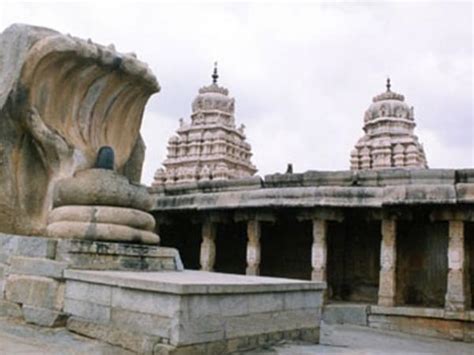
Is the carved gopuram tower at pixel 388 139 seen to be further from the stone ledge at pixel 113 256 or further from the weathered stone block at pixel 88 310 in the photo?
the weathered stone block at pixel 88 310

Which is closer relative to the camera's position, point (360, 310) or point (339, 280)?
point (360, 310)

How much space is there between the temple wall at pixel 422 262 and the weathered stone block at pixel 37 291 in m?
6.39

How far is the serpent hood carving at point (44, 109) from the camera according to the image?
6891mm

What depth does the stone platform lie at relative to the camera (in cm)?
478

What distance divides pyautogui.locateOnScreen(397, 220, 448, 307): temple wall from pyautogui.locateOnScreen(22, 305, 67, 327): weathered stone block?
641cm

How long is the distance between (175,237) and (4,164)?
22.9 feet

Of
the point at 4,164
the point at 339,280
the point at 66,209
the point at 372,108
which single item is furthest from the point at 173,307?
the point at 372,108

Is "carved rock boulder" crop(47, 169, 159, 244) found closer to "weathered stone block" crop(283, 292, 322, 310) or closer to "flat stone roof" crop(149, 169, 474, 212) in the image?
"weathered stone block" crop(283, 292, 322, 310)

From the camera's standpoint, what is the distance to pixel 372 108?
3253cm

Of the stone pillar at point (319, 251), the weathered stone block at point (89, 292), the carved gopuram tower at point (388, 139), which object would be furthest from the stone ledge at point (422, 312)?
the carved gopuram tower at point (388, 139)

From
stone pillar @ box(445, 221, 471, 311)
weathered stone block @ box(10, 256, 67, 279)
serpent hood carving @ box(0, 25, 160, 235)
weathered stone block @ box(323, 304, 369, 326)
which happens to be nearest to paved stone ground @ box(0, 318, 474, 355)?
weathered stone block @ box(10, 256, 67, 279)

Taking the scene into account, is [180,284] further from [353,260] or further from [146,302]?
[353,260]

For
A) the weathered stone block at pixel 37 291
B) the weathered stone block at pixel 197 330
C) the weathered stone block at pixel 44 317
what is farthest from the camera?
the weathered stone block at pixel 37 291

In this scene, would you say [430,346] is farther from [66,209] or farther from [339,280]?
[66,209]
